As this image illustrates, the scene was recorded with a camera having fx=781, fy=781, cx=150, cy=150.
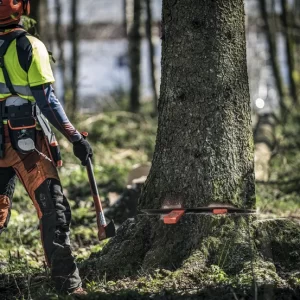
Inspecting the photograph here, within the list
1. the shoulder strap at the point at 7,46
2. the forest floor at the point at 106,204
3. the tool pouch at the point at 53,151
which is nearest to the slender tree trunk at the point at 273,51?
the forest floor at the point at 106,204

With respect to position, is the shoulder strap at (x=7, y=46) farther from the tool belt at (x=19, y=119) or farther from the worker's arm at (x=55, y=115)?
the worker's arm at (x=55, y=115)

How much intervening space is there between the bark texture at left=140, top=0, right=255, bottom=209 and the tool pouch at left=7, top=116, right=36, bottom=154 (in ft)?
3.78

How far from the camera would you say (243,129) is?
622 cm

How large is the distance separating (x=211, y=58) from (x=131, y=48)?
47.8 ft

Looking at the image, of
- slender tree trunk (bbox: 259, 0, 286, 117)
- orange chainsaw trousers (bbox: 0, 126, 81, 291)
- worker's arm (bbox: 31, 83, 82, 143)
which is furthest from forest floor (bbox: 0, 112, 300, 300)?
slender tree trunk (bbox: 259, 0, 286, 117)

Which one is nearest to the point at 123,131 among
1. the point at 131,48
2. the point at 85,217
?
the point at 131,48

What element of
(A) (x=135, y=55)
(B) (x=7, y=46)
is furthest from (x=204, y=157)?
(A) (x=135, y=55)

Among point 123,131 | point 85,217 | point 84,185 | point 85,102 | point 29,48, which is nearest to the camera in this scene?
point 29,48

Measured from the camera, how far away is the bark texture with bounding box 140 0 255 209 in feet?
20.0

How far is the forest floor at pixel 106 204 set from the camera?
541 centimetres

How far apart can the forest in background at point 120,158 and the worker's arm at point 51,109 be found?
1.13 m

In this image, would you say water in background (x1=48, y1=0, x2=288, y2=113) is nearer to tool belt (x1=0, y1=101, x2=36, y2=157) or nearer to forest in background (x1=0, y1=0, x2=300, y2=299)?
forest in background (x1=0, y1=0, x2=300, y2=299)

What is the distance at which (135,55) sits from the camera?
20.4 metres

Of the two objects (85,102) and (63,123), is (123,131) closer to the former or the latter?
(85,102)
